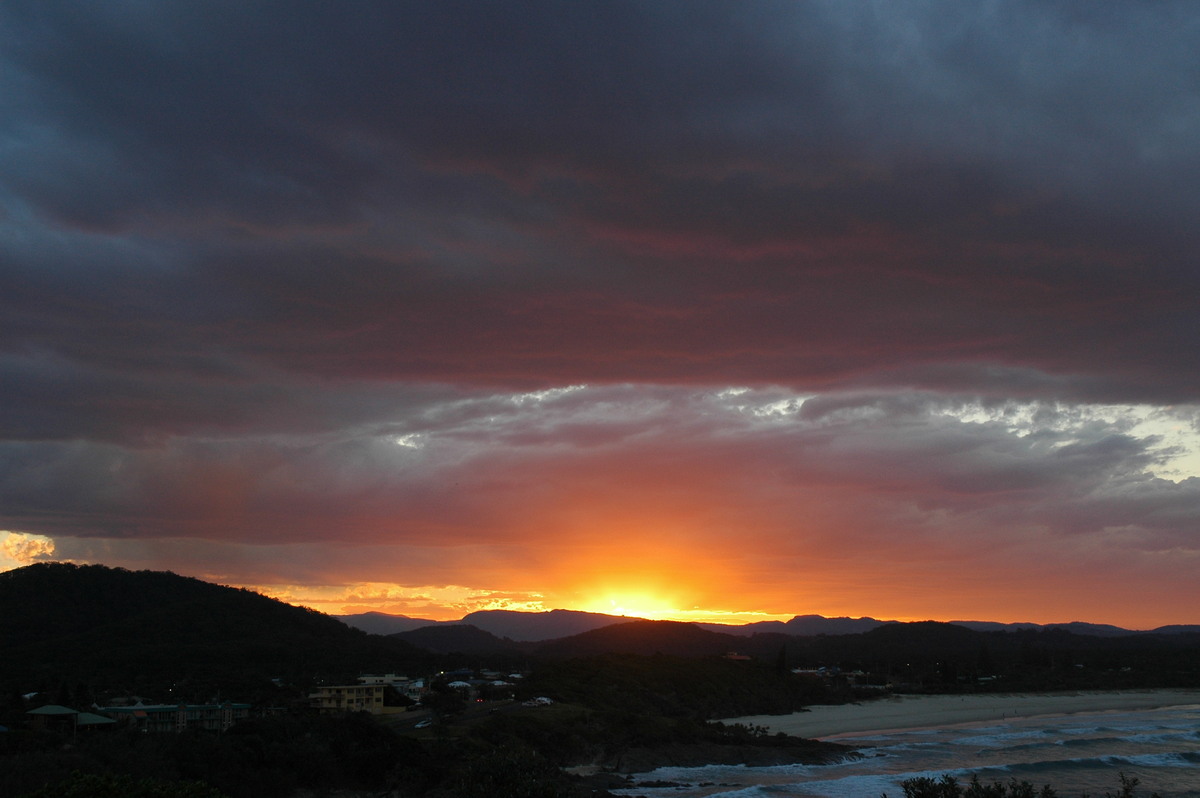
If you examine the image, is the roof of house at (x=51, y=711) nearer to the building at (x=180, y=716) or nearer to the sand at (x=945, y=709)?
the building at (x=180, y=716)

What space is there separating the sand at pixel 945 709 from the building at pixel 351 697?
31.8 m

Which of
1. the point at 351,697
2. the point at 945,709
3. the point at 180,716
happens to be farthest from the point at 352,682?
the point at 945,709

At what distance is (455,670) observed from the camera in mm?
100250

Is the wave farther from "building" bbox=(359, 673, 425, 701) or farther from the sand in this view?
"building" bbox=(359, 673, 425, 701)

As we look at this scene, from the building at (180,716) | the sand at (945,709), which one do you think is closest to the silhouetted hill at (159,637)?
the building at (180,716)

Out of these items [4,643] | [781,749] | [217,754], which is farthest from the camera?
[4,643]

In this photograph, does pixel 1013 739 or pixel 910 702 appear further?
pixel 910 702

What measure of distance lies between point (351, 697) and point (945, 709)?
64643mm

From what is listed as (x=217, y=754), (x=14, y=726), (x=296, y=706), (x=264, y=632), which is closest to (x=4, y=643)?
(x=264, y=632)

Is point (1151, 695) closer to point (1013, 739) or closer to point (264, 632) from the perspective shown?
point (1013, 739)

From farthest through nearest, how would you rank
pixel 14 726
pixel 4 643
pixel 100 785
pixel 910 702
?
1. pixel 910 702
2. pixel 4 643
3. pixel 14 726
4. pixel 100 785

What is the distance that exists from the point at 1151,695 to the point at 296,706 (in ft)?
347

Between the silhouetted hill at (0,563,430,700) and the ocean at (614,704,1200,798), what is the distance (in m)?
40.4

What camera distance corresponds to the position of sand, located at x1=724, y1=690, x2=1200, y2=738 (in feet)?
252
